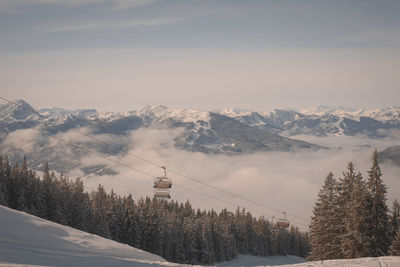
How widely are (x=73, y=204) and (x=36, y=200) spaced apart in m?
7.64

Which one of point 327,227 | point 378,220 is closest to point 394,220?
point 378,220

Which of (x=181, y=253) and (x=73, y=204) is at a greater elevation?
(x=73, y=204)

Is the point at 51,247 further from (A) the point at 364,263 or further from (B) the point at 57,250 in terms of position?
(A) the point at 364,263

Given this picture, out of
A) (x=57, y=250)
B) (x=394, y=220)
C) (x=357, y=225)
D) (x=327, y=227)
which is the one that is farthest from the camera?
(x=327, y=227)

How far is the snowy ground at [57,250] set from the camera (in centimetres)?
2345

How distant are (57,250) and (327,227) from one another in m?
37.6

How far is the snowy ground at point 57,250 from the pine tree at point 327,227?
70.9ft

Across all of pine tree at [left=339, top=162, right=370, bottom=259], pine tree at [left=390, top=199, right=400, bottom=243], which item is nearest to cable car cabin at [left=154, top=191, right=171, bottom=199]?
pine tree at [left=339, top=162, right=370, bottom=259]

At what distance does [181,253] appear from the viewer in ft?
294

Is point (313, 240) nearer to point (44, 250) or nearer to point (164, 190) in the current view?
point (164, 190)

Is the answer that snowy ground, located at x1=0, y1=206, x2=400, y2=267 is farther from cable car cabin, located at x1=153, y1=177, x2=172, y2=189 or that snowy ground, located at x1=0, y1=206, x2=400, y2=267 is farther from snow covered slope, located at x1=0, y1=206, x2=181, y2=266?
cable car cabin, located at x1=153, y1=177, x2=172, y2=189

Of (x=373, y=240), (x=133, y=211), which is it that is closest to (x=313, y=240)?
(x=373, y=240)

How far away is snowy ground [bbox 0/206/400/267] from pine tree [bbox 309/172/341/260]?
21604 millimetres

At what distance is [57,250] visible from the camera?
28.0 meters
